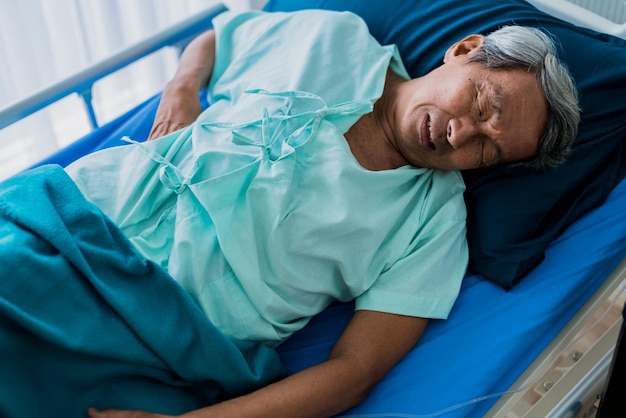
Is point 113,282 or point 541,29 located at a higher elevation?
point 541,29

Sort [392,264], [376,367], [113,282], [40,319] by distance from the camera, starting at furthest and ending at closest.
A: [392,264] < [376,367] < [113,282] < [40,319]

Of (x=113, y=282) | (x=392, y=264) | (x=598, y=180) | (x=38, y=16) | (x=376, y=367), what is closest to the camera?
(x=113, y=282)

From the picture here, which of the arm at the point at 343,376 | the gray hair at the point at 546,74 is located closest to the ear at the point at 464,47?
the gray hair at the point at 546,74

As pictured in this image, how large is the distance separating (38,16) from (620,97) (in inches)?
71.9

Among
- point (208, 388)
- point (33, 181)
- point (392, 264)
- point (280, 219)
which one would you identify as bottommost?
point (208, 388)

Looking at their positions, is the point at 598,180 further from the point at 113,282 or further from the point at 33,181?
the point at 33,181

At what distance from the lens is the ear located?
1801mm

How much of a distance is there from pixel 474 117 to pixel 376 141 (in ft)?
0.84

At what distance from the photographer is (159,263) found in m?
1.57

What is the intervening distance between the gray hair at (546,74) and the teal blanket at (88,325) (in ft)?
2.57

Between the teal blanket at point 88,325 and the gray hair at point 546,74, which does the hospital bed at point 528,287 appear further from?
the teal blanket at point 88,325

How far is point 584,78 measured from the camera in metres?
1.82

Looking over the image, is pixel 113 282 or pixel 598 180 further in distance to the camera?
pixel 598 180

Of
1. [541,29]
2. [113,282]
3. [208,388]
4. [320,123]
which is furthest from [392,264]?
[541,29]
